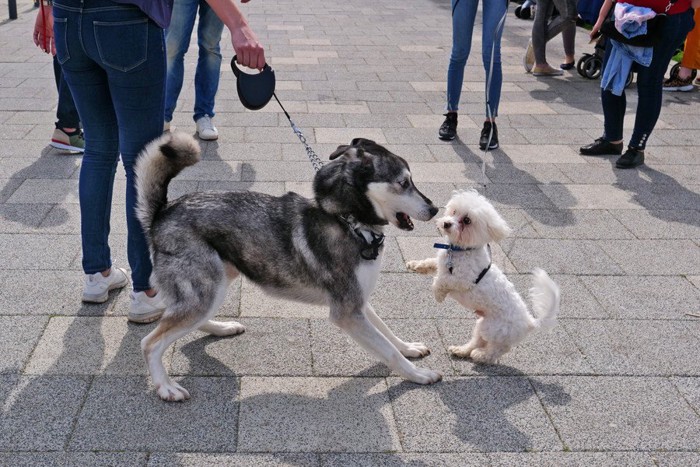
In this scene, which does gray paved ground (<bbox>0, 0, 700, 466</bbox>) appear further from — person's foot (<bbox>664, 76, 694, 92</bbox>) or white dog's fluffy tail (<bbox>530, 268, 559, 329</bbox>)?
person's foot (<bbox>664, 76, 694, 92</bbox>)

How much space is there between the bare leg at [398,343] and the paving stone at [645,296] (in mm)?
1249

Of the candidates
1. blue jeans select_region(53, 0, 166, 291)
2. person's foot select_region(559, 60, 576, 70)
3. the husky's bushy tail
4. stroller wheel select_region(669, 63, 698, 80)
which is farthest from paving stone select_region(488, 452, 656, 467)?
person's foot select_region(559, 60, 576, 70)

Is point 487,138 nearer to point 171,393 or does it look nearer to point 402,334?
point 402,334

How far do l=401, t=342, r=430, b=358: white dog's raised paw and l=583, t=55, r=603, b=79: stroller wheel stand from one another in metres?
7.71

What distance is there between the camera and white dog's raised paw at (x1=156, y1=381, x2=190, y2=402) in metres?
3.15

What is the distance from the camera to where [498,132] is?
25.2 ft

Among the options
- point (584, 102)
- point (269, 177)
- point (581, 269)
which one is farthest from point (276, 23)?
point (581, 269)

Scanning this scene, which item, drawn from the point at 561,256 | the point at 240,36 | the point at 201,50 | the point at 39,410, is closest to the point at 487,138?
the point at 561,256

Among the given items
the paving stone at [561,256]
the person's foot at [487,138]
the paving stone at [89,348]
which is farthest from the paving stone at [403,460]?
the person's foot at [487,138]

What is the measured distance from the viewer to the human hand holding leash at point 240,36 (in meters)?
3.31

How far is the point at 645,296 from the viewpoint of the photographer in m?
4.28

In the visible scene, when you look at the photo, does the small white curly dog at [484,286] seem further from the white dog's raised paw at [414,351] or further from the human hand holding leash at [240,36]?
the human hand holding leash at [240,36]

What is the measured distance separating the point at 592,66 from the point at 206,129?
19.7 feet

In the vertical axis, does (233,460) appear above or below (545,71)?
above
